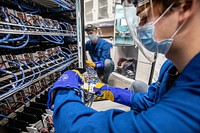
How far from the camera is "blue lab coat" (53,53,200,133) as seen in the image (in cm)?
33

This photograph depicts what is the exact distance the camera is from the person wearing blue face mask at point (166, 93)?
34 centimetres

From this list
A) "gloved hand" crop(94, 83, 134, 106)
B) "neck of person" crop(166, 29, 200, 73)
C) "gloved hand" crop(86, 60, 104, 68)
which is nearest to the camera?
"neck of person" crop(166, 29, 200, 73)

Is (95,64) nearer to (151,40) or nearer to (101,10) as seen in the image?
(101,10)

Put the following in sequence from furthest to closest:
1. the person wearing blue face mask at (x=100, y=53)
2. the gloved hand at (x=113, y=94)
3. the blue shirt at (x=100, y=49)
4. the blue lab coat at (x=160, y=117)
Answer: the blue shirt at (x=100, y=49) → the person wearing blue face mask at (x=100, y=53) → the gloved hand at (x=113, y=94) → the blue lab coat at (x=160, y=117)

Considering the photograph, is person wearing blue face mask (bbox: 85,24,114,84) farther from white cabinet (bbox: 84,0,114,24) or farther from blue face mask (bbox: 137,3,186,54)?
blue face mask (bbox: 137,3,186,54)

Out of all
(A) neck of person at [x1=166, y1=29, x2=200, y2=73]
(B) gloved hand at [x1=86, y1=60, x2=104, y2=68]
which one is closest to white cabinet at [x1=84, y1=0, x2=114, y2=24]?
(B) gloved hand at [x1=86, y1=60, x2=104, y2=68]

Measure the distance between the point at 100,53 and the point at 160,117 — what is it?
2.76 metres

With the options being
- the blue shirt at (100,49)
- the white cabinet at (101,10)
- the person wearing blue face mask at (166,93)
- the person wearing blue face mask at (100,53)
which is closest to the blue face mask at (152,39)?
the person wearing blue face mask at (166,93)

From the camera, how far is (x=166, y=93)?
44 centimetres

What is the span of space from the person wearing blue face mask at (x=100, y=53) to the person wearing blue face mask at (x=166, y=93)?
2078mm

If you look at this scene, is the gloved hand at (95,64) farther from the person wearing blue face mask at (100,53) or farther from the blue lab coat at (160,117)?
the blue lab coat at (160,117)

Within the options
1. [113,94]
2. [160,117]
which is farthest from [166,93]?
[113,94]

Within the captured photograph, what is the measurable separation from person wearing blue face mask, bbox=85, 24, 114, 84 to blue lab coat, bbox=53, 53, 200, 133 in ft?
7.16

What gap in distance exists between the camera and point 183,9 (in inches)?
17.5
